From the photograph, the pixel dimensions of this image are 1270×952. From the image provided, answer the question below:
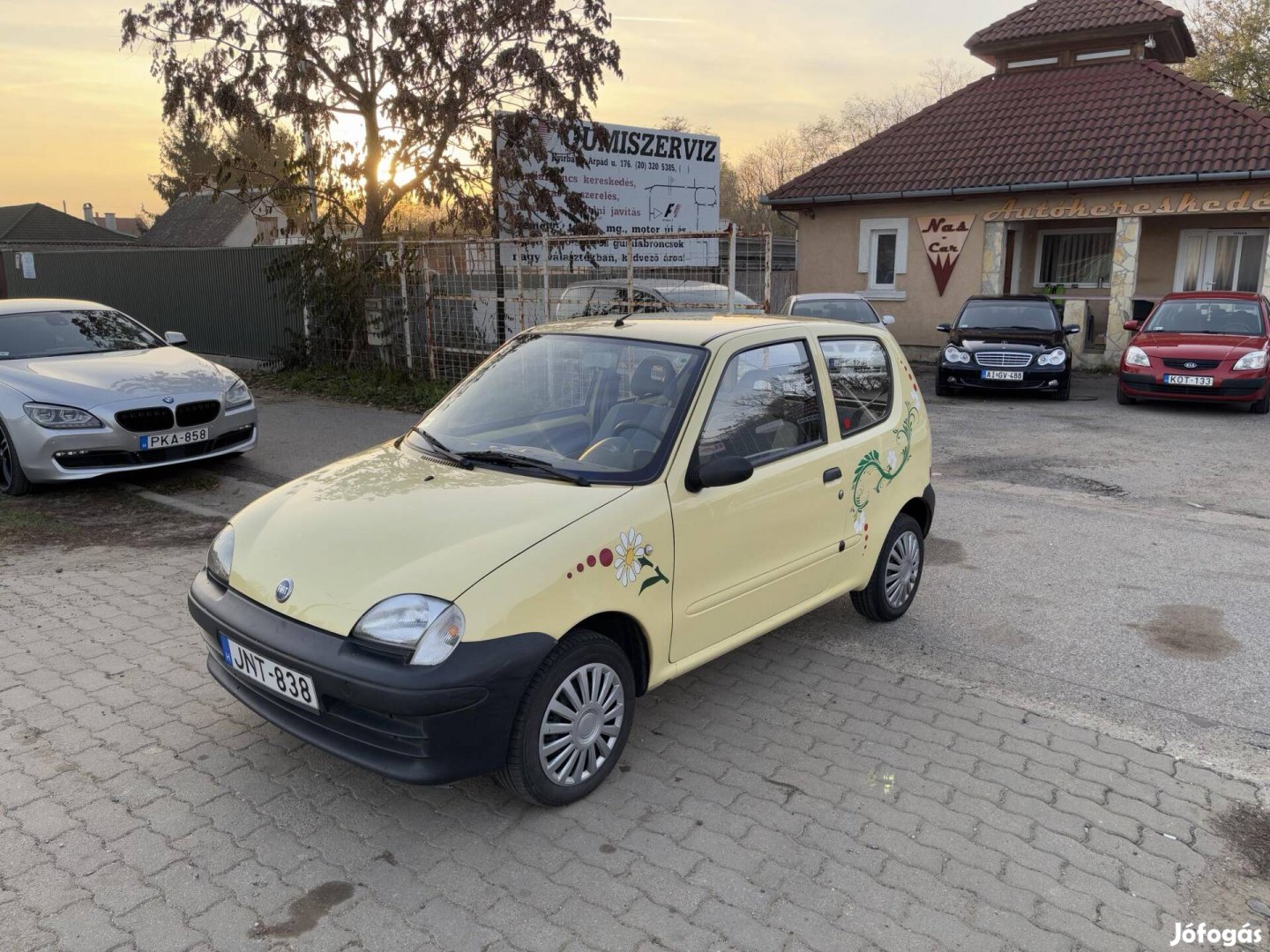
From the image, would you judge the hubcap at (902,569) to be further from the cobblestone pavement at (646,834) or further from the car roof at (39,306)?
the car roof at (39,306)

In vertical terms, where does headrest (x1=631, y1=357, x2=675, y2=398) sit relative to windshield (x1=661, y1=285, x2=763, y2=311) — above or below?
below

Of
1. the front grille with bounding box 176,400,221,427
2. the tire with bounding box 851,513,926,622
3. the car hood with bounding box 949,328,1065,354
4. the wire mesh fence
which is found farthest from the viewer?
the car hood with bounding box 949,328,1065,354

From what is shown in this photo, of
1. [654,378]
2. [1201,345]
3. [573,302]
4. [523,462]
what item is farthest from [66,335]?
[1201,345]

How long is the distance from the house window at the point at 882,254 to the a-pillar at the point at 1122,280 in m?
3.95

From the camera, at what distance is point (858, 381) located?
15.8 ft

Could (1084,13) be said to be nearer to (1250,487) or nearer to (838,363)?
(1250,487)

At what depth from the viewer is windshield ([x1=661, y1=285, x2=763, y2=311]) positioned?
10.9 meters

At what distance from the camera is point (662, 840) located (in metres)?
3.22

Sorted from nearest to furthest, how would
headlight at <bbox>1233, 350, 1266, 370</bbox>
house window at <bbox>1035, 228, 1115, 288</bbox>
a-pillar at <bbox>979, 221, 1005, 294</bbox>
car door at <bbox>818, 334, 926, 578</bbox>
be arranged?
car door at <bbox>818, 334, 926, 578</bbox> < headlight at <bbox>1233, 350, 1266, 370</bbox> < a-pillar at <bbox>979, 221, 1005, 294</bbox> < house window at <bbox>1035, 228, 1115, 288</bbox>

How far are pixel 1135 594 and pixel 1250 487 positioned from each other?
12.6 ft

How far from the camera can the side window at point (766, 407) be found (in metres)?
3.90

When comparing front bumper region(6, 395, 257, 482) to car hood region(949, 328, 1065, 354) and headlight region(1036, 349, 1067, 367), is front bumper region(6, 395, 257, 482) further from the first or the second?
headlight region(1036, 349, 1067, 367)

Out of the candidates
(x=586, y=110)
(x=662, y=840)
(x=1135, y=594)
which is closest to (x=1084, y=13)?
(x=586, y=110)

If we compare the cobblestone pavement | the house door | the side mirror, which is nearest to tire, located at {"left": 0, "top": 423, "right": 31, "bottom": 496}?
the cobblestone pavement
